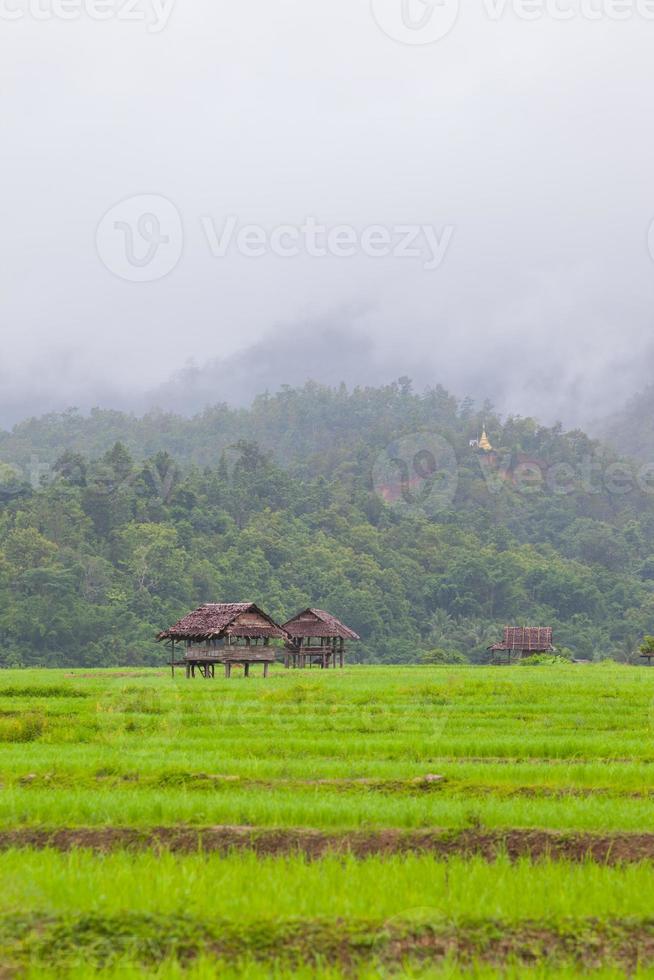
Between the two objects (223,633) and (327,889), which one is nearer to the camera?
(327,889)

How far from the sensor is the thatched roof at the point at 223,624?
3956 centimetres

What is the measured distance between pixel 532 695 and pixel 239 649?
60.0ft

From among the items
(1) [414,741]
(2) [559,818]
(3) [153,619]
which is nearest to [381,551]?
(3) [153,619]

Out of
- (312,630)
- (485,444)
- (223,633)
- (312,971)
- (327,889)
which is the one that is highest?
(485,444)

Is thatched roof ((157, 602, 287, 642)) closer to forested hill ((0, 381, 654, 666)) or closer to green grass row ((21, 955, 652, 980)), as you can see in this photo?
forested hill ((0, 381, 654, 666))

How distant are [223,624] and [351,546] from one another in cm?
5212

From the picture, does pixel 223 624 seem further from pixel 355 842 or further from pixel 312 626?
pixel 355 842

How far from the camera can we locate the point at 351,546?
91375mm

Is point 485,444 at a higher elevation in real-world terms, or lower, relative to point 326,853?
higher

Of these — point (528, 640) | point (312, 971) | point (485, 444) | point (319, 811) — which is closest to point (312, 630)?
point (528, 640)

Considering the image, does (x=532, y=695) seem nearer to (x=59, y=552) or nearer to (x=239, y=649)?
(x=239, y=649)

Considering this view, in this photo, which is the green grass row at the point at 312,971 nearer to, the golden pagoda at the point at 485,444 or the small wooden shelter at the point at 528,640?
the small wooden shelter at the point at 528,640

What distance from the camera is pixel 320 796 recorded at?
11195mm

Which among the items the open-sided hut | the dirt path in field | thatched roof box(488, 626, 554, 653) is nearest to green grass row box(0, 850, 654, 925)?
the dirt path in field
